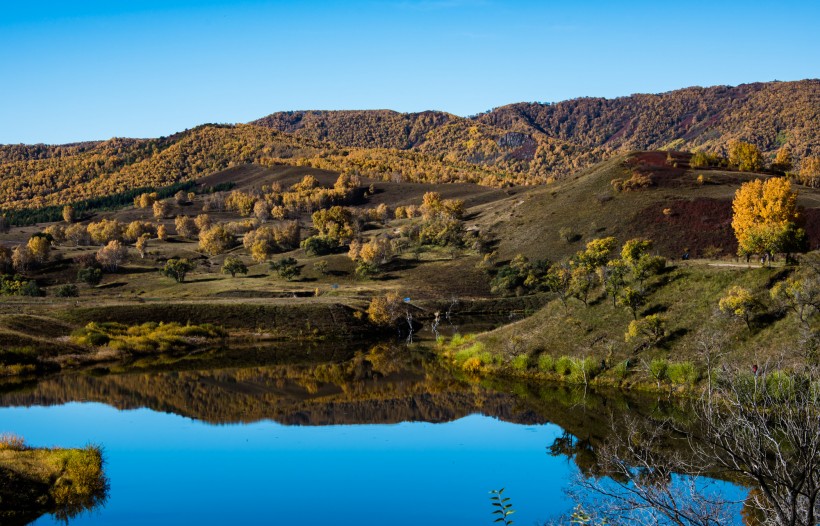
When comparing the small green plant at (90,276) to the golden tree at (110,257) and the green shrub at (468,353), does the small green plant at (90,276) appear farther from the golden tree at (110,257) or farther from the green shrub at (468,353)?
the green shrub at (468,353)

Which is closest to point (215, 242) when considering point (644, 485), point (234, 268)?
point (234, 268)

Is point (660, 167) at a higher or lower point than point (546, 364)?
higher

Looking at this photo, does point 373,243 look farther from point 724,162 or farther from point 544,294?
point 724,162

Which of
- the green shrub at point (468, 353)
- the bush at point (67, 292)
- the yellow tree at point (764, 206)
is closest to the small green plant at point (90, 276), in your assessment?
the bush at point (67, 292)

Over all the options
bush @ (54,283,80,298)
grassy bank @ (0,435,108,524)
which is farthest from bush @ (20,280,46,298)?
grassy bank @ (0,435,108,524)

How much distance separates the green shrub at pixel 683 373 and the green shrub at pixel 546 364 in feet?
33.2

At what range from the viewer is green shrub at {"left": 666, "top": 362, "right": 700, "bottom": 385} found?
49.4 m

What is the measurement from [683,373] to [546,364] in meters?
11.8

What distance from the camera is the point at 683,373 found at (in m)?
50.2

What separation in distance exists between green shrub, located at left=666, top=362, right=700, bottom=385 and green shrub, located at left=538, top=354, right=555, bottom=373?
1011cm

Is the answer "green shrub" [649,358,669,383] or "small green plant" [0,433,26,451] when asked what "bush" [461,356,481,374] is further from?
"small green plant" [0,433,26,451]

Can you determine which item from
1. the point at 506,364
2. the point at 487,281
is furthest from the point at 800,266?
the point at 487,281

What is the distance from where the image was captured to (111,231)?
623 feet

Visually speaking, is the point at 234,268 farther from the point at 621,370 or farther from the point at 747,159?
the point at 747,159
